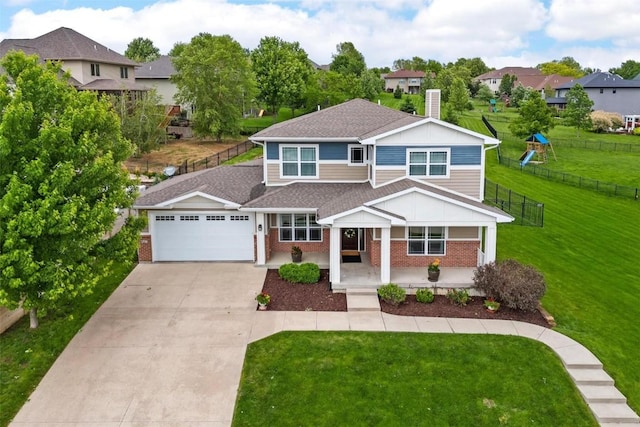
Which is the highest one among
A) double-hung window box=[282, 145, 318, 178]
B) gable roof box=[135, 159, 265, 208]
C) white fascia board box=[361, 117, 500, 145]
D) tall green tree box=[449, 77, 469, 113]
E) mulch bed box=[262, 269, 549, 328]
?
tall green tree box=[449, 77, 469, 113]

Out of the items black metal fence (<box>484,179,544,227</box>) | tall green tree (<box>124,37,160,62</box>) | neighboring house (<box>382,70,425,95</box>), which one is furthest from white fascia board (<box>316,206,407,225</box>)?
tall green tree (<box>124,37,160,62</box>)

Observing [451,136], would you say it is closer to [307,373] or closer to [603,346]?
[603,346]

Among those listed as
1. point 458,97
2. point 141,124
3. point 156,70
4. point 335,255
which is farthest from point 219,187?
point 458,97

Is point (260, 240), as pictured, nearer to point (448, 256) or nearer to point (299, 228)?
point (299, 228)

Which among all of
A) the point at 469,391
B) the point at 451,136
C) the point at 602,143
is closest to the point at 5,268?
the point at 469,391

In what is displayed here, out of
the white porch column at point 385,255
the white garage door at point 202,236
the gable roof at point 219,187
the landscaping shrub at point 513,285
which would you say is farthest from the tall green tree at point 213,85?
the landscaping shrub at point 513,285

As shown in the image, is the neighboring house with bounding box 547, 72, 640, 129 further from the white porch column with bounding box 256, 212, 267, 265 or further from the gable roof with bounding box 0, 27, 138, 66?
the white porch column with bounding box 256, 212, 267, 265
